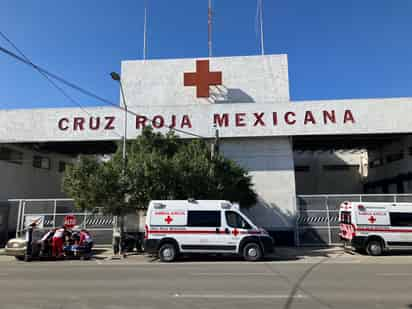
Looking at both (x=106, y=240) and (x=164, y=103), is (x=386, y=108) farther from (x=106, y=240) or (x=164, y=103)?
(x=106, y=240)

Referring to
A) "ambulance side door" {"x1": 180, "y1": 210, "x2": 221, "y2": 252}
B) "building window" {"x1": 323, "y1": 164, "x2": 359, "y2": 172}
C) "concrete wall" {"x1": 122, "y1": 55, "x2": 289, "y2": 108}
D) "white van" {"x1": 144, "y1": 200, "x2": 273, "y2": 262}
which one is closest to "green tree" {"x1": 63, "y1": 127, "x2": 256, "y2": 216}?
"white van" {"x1": 144, "y1": 200, "x2": 273, "y2": 262}

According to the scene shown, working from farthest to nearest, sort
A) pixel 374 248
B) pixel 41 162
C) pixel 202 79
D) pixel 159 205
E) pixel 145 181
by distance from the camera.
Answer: pixel 41 162, pixel 202 79, pixel 145 181, pixel 374 248, pixel 159 205

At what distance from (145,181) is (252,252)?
6.00 metres

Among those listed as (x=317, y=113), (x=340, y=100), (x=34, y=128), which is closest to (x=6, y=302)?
(x=34, y=128)

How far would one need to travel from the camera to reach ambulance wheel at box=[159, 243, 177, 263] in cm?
1281

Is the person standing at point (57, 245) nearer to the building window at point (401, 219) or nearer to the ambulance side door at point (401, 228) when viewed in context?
the ambulance side door at point (401, 228)

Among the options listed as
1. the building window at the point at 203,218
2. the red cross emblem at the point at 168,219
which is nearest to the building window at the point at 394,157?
the building window at the point at 203,218

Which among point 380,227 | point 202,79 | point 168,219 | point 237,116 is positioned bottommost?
point 380,227

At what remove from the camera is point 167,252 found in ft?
42.1

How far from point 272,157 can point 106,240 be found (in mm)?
12178

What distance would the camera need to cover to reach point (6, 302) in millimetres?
6352

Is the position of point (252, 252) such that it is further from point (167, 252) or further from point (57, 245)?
point (57, 245)

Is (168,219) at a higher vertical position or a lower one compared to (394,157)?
lower

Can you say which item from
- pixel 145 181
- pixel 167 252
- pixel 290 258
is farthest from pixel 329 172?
pixel 167 252
